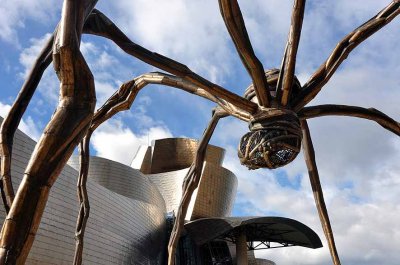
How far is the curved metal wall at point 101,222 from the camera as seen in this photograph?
15.7m

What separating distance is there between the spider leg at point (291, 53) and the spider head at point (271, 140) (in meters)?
0.16

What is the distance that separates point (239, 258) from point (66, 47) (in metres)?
27.7

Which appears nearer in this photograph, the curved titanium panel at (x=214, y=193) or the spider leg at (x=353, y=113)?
the spider leg at (x=353, y=113)

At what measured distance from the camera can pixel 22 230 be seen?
1.43m

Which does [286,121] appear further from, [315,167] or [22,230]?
[22,230]

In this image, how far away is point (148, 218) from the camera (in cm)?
2762

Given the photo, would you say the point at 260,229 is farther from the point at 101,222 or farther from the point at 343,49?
the point at 343,49

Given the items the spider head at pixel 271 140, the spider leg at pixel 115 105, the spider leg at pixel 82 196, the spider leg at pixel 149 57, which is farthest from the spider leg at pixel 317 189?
the spider leg at pixel 82 196

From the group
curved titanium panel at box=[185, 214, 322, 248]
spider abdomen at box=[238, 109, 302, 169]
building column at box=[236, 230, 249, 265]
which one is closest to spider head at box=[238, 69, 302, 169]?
spider abdomen at box=[238, 109, 302, 169]

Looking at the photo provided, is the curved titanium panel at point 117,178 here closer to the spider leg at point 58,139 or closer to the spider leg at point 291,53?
the spider leg at point 291,53

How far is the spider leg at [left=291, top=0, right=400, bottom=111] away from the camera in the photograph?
3502 millimetres

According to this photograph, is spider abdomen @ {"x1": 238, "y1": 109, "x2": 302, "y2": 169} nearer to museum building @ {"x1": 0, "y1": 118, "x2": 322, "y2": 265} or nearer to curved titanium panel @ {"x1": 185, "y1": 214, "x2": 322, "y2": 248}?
museum building @ {"x1": 0, "y1": 118, "x2": 322, "y2": 265}

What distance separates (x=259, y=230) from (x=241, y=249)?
5.76 ft

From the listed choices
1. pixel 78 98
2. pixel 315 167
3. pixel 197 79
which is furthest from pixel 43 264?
pixel 78 98
